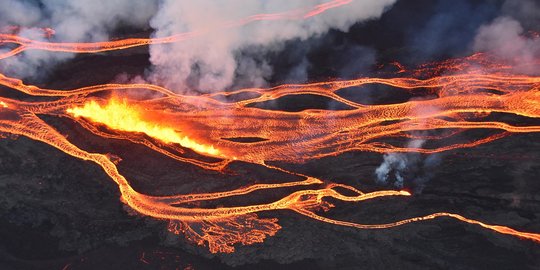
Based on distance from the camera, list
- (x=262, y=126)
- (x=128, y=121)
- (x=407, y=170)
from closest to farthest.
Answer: (x=407, y=170)
(x=262, y=126)
(x=128, y=121)

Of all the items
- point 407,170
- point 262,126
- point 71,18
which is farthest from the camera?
point 71,18

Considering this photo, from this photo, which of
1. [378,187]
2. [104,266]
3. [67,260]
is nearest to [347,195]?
[378,187]

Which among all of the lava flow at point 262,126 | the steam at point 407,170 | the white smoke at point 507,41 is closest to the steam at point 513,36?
the white smoke at point 507,41

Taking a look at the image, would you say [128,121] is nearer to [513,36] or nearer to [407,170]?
[407,170]

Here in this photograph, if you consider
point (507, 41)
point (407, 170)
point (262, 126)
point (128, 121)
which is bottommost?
point (407, 170)

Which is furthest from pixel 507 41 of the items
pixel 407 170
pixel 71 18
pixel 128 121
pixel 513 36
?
pixel 71 18

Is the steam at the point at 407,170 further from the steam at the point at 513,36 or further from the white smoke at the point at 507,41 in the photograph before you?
the white smoke at the point at 507,41

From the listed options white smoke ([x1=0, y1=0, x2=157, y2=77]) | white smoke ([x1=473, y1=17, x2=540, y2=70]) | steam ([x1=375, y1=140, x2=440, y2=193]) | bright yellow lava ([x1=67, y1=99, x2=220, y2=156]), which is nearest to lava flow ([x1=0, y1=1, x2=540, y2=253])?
bright yellow lava ([x1=67, y1=99, x2=220, y2=156])

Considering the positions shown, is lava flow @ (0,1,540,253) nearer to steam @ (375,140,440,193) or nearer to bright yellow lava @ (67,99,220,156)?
bright yellow lava @ (67,99,220,156)
